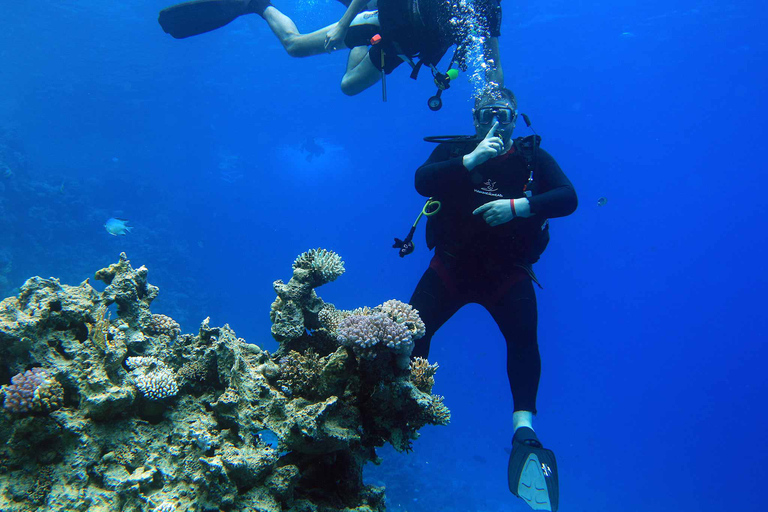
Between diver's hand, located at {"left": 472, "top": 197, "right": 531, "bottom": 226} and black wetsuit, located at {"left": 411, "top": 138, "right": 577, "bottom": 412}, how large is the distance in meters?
0.24

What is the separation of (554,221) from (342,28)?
51111mm

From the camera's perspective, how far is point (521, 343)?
14.4 feet

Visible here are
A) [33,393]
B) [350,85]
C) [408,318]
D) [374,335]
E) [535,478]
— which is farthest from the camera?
[350,85]

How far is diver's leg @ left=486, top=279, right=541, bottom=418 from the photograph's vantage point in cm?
407

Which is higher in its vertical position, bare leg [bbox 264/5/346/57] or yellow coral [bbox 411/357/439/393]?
bare leg [bbox 264/5/346/57]

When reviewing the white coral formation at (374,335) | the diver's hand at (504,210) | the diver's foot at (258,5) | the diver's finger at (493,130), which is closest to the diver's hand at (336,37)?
the diver's foot at (258,5)

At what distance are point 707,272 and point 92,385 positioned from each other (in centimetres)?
6913

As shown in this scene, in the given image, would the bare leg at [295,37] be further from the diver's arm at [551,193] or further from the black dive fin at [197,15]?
the diver's arm at [551,193]

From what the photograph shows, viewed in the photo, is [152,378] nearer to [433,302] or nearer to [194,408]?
[194,408]

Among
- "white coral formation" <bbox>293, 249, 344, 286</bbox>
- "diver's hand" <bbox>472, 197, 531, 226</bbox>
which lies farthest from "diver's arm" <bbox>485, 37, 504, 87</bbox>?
"white coral formation" <bbox>293, 249, 344, 286</bbox>

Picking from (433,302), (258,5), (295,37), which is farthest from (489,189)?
(258,5)

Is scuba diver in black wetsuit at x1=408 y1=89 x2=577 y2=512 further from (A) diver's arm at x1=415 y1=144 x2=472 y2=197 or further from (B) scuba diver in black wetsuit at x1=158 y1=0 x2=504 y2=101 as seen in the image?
(B) scuba diver in black wetsuit at x1=158 y1=0 x2=504 y2=101

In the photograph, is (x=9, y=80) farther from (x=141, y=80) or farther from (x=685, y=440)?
(x=685, y=440)

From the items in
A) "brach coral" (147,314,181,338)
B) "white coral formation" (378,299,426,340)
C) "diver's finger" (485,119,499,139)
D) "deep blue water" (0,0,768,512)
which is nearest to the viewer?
"white coral formation" (378,299,426,340)
